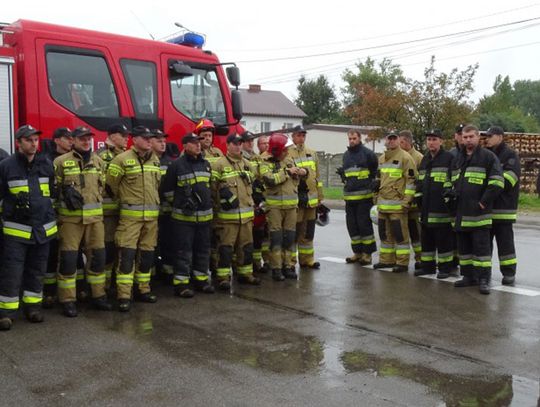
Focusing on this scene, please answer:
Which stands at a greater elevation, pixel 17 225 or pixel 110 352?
pixel 17 225

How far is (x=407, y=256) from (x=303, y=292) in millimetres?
1948

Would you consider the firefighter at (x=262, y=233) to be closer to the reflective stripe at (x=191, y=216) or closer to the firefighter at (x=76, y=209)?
the reflective stripe at (x=191, y=216)

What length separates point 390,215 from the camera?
8.69 m

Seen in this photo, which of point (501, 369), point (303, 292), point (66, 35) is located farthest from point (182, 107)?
point (501, 369)

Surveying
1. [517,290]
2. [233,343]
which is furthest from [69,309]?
[517,290]

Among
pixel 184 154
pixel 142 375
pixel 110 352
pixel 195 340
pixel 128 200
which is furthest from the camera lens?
pixel 184 154

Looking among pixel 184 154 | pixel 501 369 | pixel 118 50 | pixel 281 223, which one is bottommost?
pixel 501 369

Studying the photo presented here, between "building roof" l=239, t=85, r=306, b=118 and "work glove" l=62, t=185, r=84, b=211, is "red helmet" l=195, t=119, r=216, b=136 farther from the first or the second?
"building roof" l=239, t=85, r=306, b=118

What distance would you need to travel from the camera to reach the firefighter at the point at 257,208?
8.12 meters

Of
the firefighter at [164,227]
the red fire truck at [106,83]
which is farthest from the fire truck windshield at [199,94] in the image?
the firefighter at [164,227]

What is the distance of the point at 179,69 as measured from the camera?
304 inches

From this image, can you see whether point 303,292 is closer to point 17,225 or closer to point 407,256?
point 407,256

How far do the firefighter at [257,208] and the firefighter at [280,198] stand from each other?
132 millimetres

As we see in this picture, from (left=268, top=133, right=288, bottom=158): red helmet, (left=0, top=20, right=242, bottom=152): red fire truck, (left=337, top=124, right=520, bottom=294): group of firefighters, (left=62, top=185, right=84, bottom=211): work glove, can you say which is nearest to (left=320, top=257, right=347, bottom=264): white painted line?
(left=337, top=124, right=520, bottom=294): group of firefighters
